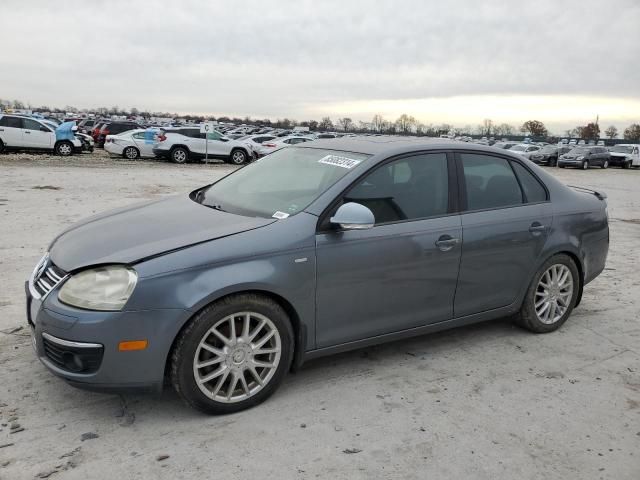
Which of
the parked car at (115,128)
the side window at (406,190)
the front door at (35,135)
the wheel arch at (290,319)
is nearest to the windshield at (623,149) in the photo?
the parked car at (115,128)

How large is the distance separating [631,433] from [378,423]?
4.73ft

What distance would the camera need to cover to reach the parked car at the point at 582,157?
1399 inches

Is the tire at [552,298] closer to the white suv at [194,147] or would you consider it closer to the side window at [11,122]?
the white suv at [194,147]

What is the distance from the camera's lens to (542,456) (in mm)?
2973

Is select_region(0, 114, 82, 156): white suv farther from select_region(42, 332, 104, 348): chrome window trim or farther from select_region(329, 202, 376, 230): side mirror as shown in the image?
select_region(329, 202, 376, 230): side mirror

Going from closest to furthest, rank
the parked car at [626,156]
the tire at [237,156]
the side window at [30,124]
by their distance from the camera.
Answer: the side window at [30,124]
the tire at [237,156]
the parked car at [626,156]

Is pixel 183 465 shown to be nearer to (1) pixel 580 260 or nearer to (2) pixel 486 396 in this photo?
(2) pixel 486 396

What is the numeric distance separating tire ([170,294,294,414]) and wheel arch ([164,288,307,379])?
2cm

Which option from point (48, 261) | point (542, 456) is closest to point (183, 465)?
point (48, 261)

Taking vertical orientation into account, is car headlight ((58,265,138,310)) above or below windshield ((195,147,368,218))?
below

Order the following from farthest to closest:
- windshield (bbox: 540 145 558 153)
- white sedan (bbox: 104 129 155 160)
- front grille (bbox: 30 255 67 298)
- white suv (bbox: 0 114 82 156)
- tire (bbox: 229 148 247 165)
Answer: windshield (bbox: 540 145 558 153), tire (bbox: 229 148 247 165), white sedan (bbox: 104 129 155 160), white suv (bbox: 0 114 82 156), front grille (bbox: 30 255 67 298)

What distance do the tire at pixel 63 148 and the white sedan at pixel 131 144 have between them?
1.60 m

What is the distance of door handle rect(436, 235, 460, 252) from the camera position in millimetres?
3920

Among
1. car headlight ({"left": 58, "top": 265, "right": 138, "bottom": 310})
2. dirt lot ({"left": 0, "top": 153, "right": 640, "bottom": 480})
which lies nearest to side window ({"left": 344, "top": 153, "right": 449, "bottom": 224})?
dirt lot ({"left": 0, "top": 153, "right": 640, "bottom": 480})
